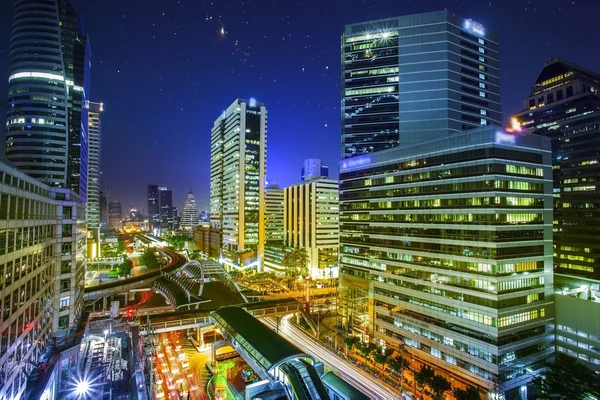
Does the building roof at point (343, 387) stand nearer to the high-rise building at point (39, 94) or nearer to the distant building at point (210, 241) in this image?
the high-rise building at point (39, 94)

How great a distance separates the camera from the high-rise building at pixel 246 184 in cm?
13912

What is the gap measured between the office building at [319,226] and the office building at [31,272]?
3303 inches

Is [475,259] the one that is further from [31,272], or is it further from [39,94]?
[39,94]

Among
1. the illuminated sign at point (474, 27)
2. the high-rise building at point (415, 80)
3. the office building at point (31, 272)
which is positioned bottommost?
the office building at point (31, 272)

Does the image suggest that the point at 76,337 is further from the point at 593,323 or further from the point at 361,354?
the point at 593,323

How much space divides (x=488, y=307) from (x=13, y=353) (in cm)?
5105

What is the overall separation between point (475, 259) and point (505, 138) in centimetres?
1737

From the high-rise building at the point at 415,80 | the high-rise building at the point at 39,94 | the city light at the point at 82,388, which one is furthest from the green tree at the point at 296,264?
the high-rise building at the point at 39,94

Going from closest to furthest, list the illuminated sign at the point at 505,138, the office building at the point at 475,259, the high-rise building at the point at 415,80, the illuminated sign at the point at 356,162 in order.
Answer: the office building at the point at 475,259, the illuminated sign at the point at 505,138, the illuminated sign at the point at 356,162, the high-rise building at the point at 415,80

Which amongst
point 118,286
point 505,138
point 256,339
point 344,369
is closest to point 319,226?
point 118,286

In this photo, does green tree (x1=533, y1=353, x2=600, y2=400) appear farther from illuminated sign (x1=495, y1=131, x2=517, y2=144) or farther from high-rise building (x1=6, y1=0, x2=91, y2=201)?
high-rise building (x1=6, y1=0, x2=91, y2=201)

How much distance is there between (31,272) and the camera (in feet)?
101

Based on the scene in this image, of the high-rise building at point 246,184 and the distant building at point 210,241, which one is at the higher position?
the high-rise building at point 246,184

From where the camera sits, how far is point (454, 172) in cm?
5022
